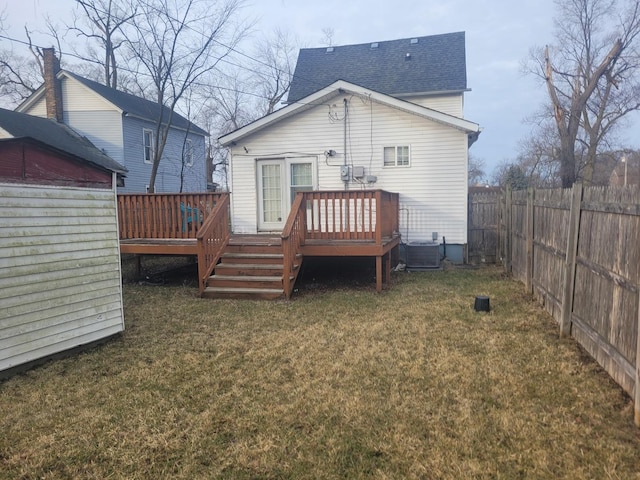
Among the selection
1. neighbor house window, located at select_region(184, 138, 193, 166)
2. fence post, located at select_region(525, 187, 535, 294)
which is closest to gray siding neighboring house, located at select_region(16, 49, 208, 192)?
neighbor house window, located at select_region(184, 138, 193, 166)

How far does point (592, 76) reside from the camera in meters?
21.0

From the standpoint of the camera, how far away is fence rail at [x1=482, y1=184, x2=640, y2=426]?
3209 millimetres

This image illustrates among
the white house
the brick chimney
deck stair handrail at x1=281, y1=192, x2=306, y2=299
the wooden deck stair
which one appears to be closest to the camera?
deck stair handrail at x1=281, y1=192, x2=306, y2=299

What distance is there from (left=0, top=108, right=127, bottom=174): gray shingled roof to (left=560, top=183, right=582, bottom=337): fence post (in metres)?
12.8

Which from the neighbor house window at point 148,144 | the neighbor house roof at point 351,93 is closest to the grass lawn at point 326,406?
the neighbor house roof at point 351,93

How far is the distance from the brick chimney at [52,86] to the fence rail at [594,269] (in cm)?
1939

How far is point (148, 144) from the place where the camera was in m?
20.7

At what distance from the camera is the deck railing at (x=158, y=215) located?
846cm

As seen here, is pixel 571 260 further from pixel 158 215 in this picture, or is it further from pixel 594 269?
pixel 158 215

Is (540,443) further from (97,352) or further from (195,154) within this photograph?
(195,154)

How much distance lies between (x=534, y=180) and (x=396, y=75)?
22.2 meters

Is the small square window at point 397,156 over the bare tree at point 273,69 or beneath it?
beneath

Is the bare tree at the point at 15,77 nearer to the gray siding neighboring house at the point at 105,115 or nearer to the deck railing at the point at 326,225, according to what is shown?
the gray siding neighboring house at the point at 105,115

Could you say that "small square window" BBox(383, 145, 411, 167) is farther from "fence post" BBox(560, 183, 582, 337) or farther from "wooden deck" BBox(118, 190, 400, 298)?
"fence post" BBox(560, 183, 582, 337)
